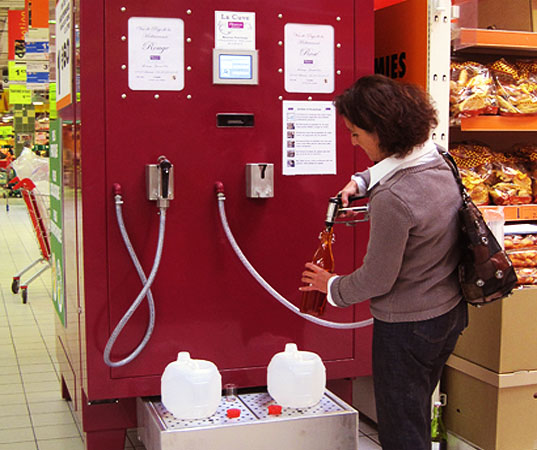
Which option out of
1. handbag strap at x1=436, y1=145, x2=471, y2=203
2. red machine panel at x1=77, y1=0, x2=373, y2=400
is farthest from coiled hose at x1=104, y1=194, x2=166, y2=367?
handbag strap at x1=436, y1=145, x2=471, y2=203

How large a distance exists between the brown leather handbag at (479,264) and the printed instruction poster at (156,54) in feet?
4.01

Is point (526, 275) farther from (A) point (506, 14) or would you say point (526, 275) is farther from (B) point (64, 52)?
(B) point (64, 52)

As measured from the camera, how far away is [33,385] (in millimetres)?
4527

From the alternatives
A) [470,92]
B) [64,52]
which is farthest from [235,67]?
[470,92]

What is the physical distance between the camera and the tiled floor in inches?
142

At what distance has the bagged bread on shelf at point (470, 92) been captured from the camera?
11.0 ft

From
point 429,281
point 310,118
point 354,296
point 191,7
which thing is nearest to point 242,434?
point 354,296

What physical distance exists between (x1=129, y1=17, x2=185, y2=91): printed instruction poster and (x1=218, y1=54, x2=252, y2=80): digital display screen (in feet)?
0.50

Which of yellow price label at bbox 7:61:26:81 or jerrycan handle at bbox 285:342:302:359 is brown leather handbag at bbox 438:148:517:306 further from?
yellow price label at bbox 7:61:26:81

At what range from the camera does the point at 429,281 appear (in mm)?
2219

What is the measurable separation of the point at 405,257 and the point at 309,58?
1171 millimetres

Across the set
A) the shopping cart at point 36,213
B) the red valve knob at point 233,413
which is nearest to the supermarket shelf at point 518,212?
the red valve knob at point 233,413

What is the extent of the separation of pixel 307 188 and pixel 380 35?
999 millimetres

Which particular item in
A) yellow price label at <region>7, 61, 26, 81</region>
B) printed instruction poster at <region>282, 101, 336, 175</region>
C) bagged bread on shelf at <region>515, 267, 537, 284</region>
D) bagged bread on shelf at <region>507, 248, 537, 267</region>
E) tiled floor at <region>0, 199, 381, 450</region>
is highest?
yellow price label at <region>7, 61, 26, 81</region>
